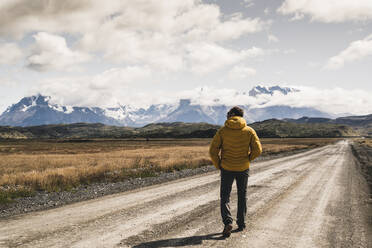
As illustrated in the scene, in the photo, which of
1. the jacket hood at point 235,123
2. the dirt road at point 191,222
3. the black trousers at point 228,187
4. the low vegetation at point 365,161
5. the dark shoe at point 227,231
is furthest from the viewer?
the low vegetation at point 365,161

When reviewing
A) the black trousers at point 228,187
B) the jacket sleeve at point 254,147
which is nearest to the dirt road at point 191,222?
the black trousers at point 228,187

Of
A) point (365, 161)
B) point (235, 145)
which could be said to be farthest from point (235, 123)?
point (365, 161)

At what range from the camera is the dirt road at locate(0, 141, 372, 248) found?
5.52 metres

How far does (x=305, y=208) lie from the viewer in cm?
834

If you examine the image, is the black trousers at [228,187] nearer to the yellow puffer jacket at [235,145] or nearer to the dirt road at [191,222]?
the yellow puffer jacket at [235,145]

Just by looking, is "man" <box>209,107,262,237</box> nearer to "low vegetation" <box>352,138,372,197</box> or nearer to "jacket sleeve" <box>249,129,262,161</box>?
"jacket sleeve" <box>249,129,262,161</box>

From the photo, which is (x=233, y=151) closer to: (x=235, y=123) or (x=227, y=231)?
(x=235, y=123)

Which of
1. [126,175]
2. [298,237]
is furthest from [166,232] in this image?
[126,175]

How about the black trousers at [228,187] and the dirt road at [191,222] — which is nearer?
the dirt road at [191,222]

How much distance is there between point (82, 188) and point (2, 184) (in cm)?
435

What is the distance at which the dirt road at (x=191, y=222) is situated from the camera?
552cm

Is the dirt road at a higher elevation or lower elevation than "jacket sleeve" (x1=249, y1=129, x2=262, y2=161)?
lower

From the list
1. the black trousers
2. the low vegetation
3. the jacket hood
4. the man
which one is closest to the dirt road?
the black trousers

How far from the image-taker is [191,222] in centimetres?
678
